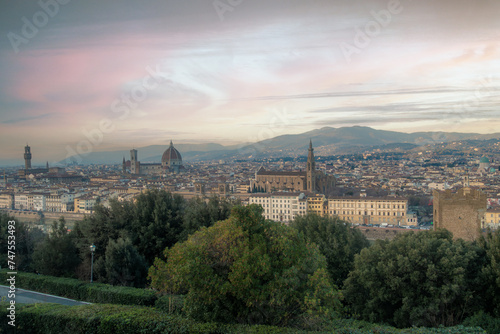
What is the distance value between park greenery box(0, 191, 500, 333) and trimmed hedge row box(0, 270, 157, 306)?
3cm

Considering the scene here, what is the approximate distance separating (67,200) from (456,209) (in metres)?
38.2

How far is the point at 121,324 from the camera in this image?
4477 mm

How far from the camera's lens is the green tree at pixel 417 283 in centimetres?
659

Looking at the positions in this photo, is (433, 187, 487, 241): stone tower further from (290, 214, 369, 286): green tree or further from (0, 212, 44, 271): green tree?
(0, 212, 44, 271): green tree

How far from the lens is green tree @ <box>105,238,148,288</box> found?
804 centimetres

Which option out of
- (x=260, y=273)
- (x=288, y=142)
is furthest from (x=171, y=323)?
(x=288, y=142)

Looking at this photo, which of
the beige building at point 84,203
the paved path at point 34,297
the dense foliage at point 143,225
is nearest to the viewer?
the paved path at point 34,297

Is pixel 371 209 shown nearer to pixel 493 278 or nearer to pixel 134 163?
pixel 493 278

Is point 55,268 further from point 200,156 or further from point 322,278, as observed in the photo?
point 200,156

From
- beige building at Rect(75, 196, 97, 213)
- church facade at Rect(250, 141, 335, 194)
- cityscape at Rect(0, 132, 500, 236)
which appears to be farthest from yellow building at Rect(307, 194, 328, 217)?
beige building at Rect(75, 196, 97, 213)

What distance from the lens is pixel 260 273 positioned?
13.5 feet

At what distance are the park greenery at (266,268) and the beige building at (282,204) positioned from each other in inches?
972

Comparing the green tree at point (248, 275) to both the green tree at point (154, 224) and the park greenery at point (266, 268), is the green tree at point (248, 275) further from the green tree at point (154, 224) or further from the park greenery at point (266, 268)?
the green tree at point (154, 224)

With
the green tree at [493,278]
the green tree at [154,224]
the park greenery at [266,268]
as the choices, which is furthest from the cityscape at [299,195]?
the green tree at [493,278]
